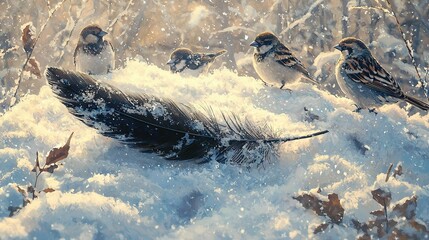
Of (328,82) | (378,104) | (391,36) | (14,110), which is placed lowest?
(328,82)

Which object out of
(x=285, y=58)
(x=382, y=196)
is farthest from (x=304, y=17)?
(x=382, y=196)

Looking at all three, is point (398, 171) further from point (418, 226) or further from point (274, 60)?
point (274, 60)

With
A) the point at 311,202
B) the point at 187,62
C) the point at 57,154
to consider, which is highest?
the point at 57,154

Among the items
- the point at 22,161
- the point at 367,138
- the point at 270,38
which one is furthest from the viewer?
the point at 270,38

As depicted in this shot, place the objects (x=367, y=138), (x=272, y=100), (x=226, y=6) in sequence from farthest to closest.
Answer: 1. (x=226, y=6)
2. (x=272, y=100)
3. (x=367, y=138)

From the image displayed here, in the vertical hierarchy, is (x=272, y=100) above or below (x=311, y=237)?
above

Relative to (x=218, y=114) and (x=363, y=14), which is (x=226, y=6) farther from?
(x=218, y=114)

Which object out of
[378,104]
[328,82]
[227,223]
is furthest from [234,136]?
[328,82]

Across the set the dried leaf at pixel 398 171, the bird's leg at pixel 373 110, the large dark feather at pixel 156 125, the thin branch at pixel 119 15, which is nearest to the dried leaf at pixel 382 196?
the dried leaf at pixel 398 171
